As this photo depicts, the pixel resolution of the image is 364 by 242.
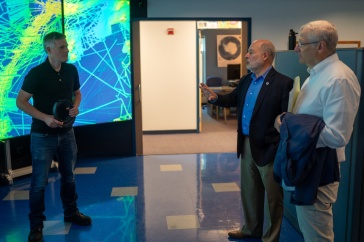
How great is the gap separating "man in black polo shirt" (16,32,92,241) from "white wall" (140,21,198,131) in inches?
155

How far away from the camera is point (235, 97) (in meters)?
2.97

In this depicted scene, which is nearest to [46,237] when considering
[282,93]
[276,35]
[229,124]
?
[282,93]

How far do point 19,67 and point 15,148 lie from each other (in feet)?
3.69

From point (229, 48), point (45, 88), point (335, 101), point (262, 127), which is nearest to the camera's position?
point (335, 101)

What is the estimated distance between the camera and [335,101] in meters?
1.76

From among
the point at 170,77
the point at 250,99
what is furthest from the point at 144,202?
the point at 170,77

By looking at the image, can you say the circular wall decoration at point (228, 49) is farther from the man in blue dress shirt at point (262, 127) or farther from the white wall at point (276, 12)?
the man in blue dress shirt at point (262, 127)

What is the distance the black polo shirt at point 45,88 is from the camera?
279 centimetres

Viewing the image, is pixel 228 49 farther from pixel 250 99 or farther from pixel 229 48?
pixel 250 99

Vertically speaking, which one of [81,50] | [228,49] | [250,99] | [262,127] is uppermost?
[228,49]

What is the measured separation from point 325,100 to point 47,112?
1929 millimetres

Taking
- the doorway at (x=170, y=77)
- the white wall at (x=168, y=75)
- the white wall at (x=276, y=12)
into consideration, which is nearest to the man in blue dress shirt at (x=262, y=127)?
the white wall at (x=276, y=12)

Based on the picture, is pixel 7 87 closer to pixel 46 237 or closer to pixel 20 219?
pixel 20 219

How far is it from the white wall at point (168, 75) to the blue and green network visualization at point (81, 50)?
171 cm
